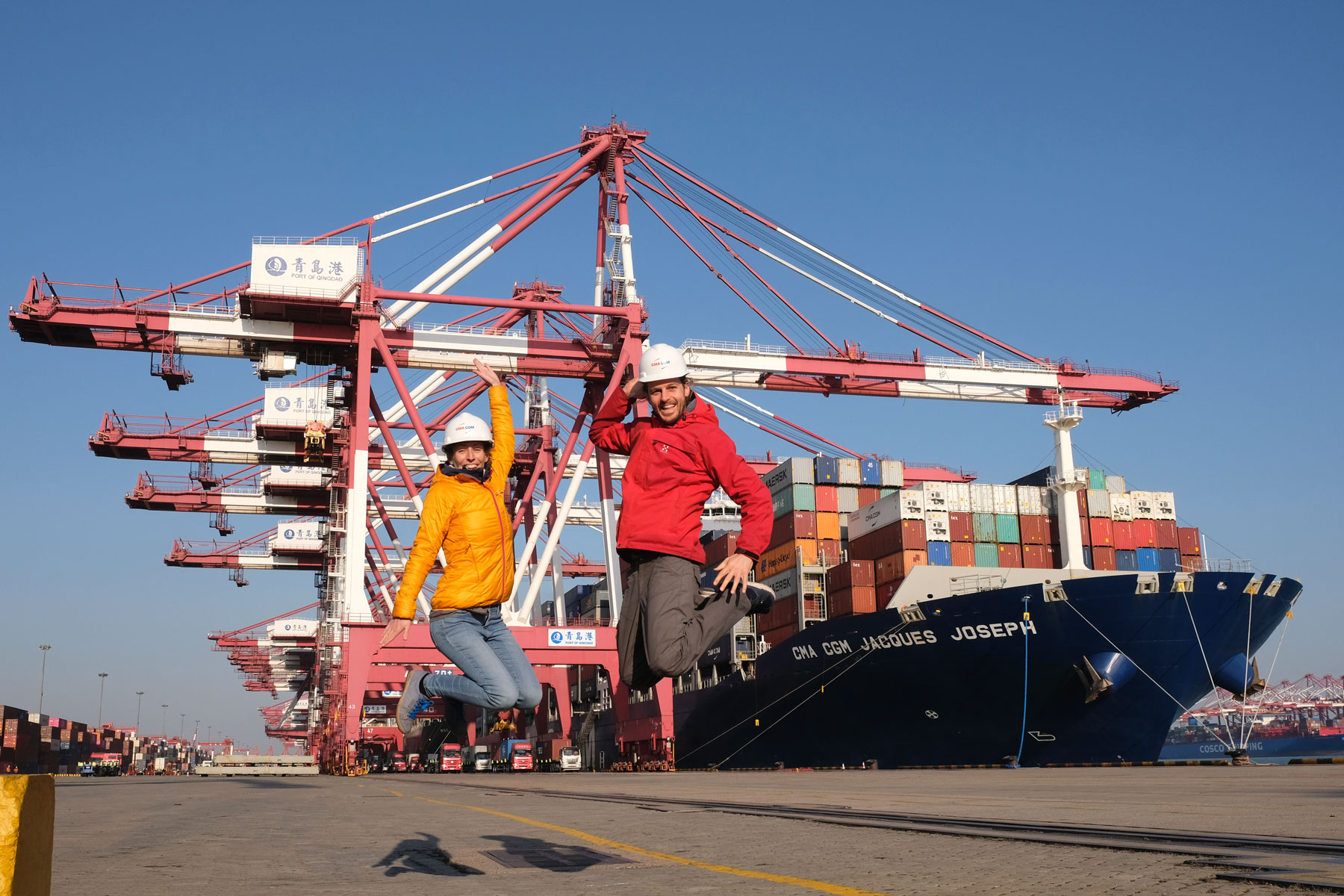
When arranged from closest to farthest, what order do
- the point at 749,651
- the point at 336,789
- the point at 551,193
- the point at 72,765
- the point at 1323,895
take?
the point at 1323,895 < the point at 336,789 < the point at 551,193 < the point at 749,651 < the point at 72,765

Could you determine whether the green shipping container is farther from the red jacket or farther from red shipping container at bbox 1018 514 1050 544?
the red jacket

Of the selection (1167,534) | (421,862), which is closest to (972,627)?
(1167,534)

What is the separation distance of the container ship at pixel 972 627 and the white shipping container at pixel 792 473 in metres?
0.07

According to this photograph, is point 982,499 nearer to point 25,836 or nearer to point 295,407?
point 295,407

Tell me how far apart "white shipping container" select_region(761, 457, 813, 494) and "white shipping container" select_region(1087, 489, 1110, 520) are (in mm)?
9195

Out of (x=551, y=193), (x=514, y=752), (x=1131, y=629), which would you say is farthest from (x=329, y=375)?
Result: (x=1131, y=629)

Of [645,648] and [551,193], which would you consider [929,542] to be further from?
[645,648]

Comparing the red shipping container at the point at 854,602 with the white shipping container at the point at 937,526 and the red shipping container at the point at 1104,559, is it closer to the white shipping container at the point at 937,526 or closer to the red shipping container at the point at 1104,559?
the white shipping container at the point at 937,526

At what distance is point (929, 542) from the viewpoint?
34.2m

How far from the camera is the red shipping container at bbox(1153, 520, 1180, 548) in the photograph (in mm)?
36094

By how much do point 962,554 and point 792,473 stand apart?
22.9 ft

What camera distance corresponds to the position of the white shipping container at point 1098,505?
116 ft

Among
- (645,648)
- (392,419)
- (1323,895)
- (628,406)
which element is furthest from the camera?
(392,419)

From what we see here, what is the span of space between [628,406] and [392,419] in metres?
38.9
